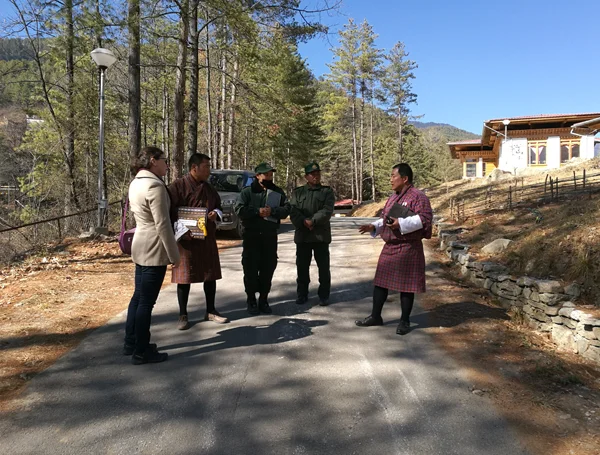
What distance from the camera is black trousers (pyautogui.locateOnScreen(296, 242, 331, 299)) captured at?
5.52 metres

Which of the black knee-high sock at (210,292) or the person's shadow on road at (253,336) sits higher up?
the black knee-high sock at (210,292)

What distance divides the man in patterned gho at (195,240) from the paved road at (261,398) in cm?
59

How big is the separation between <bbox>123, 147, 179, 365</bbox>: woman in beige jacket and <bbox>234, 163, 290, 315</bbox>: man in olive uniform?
133cm

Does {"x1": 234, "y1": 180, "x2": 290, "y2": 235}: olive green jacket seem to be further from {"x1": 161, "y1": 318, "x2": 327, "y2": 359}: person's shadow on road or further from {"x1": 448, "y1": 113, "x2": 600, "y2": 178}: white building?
{"x1": 448, "y1": 113, "x2": 600, "y2": 178}: white building

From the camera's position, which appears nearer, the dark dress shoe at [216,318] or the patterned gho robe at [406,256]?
the patterned gho robe at [406,256]

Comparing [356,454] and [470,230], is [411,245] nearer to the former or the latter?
[356,454]

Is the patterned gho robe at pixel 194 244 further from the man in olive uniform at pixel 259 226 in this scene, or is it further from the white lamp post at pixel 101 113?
the white lamp post at pixel 101 113

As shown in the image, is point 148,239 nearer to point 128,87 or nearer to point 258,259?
point 258,259

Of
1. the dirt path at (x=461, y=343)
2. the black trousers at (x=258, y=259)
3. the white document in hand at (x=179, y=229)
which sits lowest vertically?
the dirt path at (x=461, y=343)

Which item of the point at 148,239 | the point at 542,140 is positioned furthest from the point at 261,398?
the point at 542,140

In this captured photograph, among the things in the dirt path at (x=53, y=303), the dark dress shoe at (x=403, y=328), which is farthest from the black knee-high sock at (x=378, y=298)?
the dirt path at (x=53, y=303)

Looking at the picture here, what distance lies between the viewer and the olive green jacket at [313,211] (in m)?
5.31

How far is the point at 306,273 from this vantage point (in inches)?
222

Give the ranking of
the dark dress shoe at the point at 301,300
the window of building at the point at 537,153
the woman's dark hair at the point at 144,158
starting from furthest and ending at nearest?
the window of building at the point at 537,153 → the dark dress shoe at the point at 301,300 → the woman's dark hair at the point at 144,158
